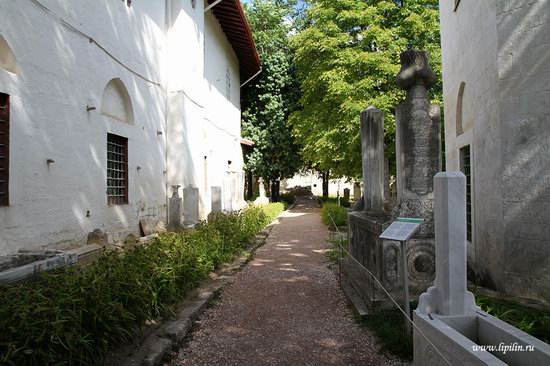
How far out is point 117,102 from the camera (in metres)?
9.15

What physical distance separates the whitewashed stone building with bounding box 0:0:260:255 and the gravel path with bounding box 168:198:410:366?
310 centimetres

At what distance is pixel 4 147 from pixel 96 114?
8.17 ft

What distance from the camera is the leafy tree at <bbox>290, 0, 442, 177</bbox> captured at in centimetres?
1528

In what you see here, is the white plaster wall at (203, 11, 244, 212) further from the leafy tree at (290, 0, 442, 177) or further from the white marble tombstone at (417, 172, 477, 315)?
the white marble tombstone at (417, 172, 477, 315)

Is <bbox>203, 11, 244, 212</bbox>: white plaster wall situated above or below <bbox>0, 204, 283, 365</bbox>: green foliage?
above

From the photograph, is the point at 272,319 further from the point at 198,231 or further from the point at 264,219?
the point at 264,219

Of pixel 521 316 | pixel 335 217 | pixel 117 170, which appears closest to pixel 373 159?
pixel 521 316

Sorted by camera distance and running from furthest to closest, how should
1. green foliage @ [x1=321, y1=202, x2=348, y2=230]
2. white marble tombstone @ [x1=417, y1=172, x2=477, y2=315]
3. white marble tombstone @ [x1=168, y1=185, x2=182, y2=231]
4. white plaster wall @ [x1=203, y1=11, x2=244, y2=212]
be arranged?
1. white plaster wall @ [x1=203, y1=11, x2=244, y2=212]
2. green foliage @ [x1=321, y1=202, x2=348, y2=230]
3. white marble tombstone @ [x1=168, y1=185, x2=182, y2=231]
4. white marble tombstone @ [x1=417, y1=172, x2=477, y2=315]

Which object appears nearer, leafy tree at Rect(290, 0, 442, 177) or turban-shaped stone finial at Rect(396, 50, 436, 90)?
turban-shaped stone finial at Rect(396, 50, 436, 90)

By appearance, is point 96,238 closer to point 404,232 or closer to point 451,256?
point 404,232

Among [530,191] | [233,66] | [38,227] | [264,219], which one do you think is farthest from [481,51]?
[233,66]

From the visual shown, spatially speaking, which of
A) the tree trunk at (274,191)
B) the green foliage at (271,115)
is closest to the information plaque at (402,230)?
the green foliage at (271,115)

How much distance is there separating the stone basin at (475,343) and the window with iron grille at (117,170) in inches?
291

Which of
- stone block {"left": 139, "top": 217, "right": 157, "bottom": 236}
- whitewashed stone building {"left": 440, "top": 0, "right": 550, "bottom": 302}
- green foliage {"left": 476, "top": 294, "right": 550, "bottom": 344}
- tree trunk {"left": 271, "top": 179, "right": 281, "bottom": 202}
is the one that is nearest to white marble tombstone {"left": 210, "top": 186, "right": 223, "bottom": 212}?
stone block {"left": 139, "top": 217, "right": 157, "bottom": 236}
